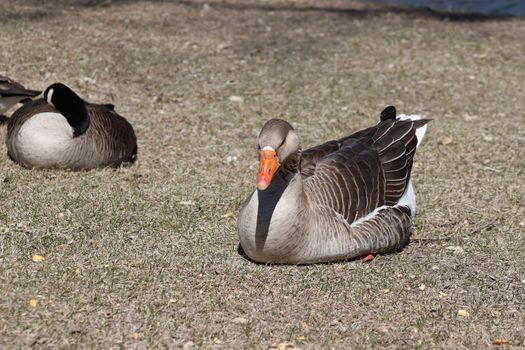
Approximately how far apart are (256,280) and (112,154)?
2.61m

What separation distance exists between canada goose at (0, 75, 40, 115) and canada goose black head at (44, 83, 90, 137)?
79cm

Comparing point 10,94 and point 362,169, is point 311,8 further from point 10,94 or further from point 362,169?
point 362,169

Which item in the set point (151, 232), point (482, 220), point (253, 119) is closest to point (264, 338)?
point (151, 232)

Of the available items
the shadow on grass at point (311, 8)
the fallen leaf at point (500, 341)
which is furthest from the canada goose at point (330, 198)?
the shadow on grass at point (311, 8)

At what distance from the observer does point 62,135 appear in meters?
6.71

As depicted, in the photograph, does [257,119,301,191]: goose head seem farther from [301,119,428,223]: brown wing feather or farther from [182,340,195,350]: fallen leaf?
[182,340,195,350]: fallen leaf

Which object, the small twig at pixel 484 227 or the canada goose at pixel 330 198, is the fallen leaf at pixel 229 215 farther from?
the small twig at pixel 484 227

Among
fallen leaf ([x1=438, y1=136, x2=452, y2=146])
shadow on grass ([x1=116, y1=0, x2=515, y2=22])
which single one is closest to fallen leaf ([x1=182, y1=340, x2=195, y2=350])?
fallen leaf ([x1=438, y1=136, x2=452, y2=146])

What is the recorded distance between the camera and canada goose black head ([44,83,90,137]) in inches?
265

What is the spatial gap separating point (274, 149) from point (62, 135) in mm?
2738

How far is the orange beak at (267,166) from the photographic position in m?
4.44

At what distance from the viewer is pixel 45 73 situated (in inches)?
367

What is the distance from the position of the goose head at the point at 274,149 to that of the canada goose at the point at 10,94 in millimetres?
3670

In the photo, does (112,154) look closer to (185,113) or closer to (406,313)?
(185,113)
